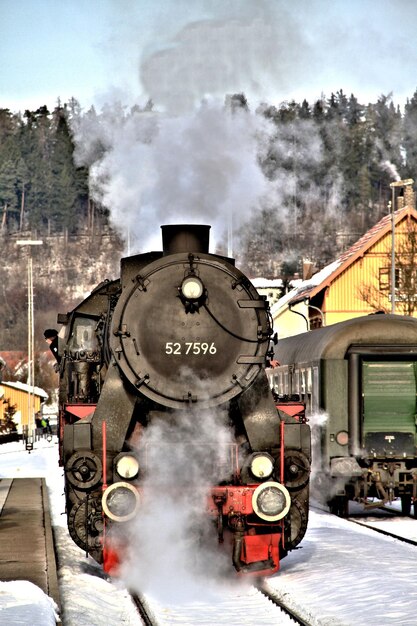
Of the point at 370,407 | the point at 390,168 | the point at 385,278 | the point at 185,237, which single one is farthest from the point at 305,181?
the point at 185,237

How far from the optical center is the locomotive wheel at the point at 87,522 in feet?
38.3

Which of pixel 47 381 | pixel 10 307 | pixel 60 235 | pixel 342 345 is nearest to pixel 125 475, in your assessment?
pixel 342 345

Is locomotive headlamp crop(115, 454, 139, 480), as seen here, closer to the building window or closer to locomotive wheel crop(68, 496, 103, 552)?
locomotive wheel crop(68, 496, 103, 552)

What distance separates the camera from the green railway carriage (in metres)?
17.5

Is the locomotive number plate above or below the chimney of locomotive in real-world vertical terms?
below

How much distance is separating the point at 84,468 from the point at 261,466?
5.65ft

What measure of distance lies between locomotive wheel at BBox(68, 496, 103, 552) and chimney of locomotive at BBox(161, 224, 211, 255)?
8.64ft

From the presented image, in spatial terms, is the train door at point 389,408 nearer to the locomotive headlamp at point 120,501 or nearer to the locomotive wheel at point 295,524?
the locomotive wheel at point 295,524

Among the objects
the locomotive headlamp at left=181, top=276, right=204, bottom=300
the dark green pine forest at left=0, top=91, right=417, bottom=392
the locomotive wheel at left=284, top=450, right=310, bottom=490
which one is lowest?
the locomotive wheel at left=284, top=450, right=310, bottom=490

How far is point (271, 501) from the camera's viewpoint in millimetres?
11562

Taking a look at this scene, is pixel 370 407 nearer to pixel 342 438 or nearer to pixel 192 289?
pixel 342 438

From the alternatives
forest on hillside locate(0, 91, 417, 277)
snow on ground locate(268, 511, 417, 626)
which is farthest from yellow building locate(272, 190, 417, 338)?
forest on hillside locate(0, 91, 417, 277)

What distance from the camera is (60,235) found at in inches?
5723

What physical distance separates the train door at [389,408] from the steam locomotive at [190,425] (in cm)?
563
